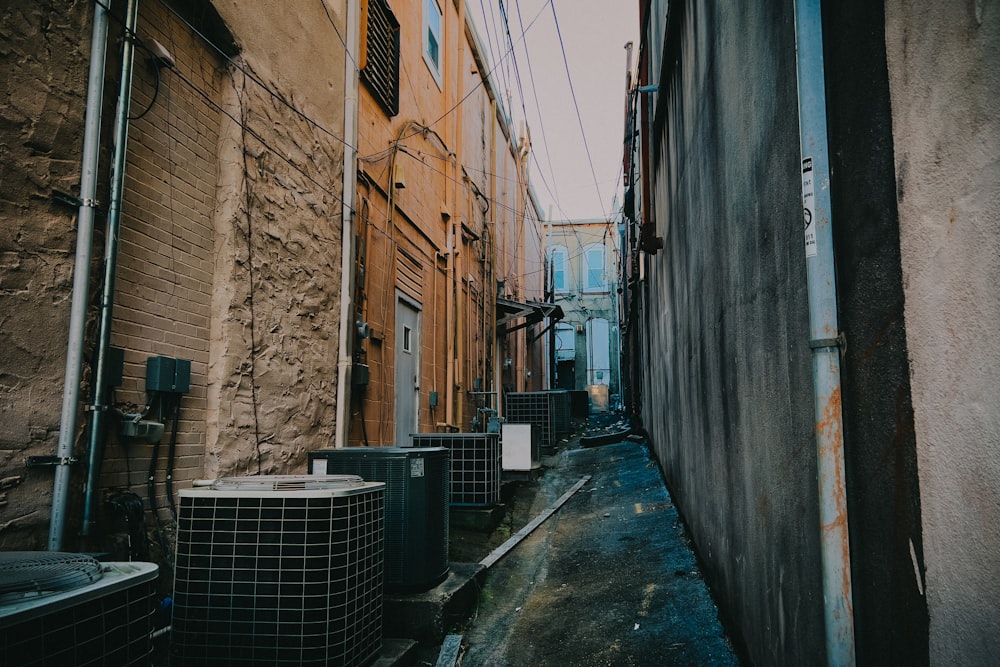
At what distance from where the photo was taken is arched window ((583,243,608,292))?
88.4 feet

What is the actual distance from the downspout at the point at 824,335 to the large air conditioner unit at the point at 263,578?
193cm

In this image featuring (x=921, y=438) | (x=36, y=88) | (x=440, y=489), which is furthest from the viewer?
(x=440, y=489)

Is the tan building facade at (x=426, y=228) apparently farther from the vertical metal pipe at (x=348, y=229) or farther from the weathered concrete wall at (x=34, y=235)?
the weathered concrete wall at (x=34, y=235)

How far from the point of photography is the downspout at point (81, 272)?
9.62 feet

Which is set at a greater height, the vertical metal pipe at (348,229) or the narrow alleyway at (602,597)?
the vertical metal pipe at (348,229)

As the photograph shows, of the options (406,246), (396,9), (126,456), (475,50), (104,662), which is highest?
(475,50)

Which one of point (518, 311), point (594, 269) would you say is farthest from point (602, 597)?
point (594, 269)

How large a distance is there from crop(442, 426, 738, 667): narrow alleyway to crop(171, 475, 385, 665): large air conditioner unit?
52.1 inches

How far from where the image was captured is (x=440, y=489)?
423 centimetres

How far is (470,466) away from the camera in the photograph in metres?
6.18

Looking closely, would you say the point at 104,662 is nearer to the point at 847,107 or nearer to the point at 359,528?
the point at 359,528

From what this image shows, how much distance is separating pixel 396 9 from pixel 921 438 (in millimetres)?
8215

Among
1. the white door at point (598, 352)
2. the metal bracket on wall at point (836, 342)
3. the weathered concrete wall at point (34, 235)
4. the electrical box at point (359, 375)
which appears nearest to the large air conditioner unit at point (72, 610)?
the weathered concrete wall at point (34, 235)

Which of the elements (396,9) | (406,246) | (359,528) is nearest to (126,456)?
(359,528)
